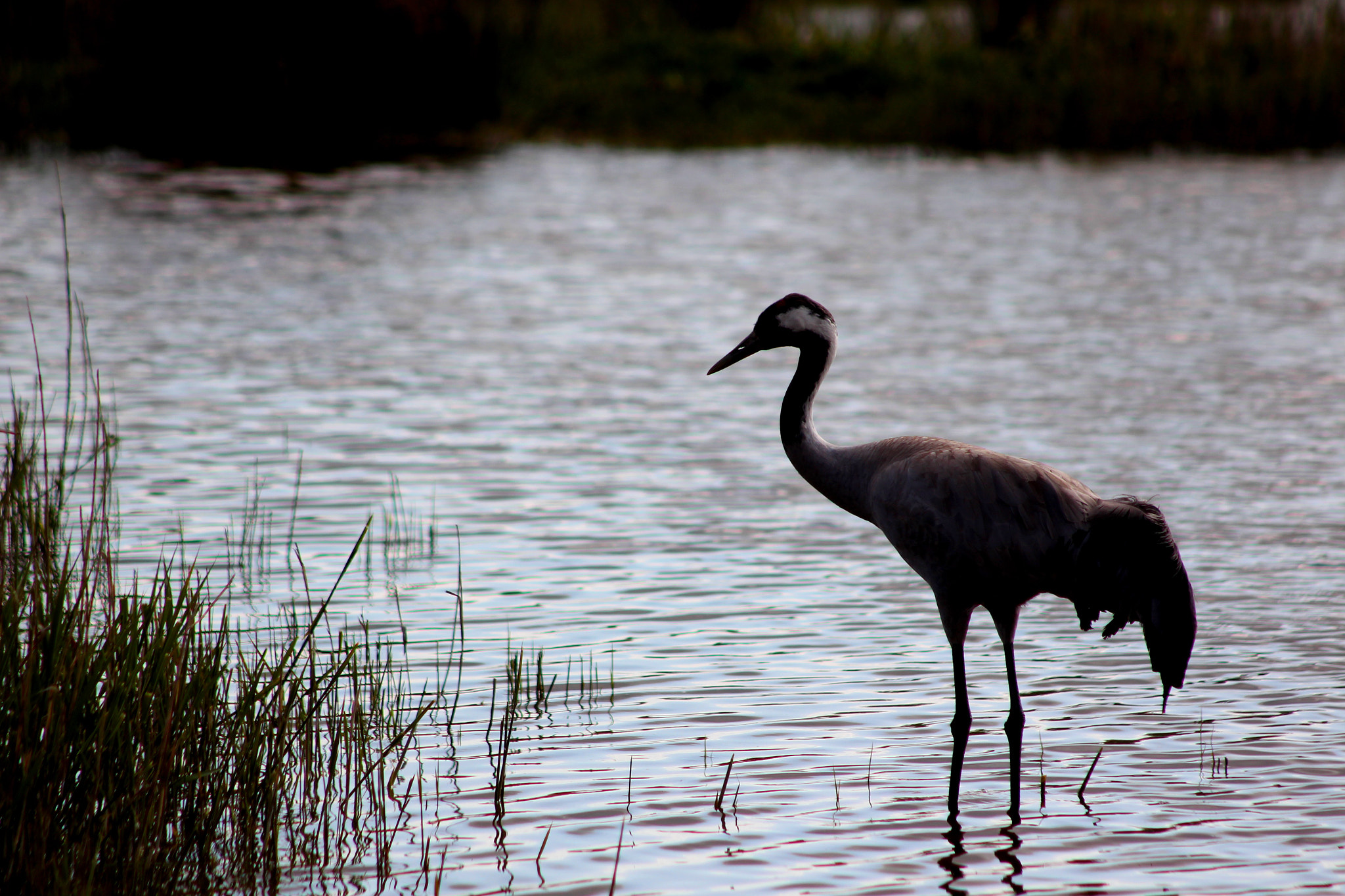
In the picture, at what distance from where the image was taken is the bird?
18.3 ft

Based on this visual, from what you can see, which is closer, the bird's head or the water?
the water

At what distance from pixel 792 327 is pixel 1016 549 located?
1260mm

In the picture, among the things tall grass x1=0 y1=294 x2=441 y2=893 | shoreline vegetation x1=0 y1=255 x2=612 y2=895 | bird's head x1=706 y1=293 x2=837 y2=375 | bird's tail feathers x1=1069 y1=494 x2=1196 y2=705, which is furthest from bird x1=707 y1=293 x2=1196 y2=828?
tall grass x1=0 y1=294 x2=441 y2=893

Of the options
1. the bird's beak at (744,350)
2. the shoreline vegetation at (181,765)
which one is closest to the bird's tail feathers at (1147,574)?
the bird's beak at (744,350)

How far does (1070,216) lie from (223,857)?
1755cm

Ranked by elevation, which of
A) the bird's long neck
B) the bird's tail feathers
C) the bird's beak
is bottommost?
the bird's tail feathers

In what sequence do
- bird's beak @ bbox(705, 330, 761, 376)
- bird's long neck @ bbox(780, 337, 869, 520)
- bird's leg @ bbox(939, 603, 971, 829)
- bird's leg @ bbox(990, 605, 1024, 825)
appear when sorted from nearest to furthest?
bird's leg @ bbox(990, 605, 1024, 825), bird's leg @ bbox(939, 603, 971, 829), bird's long neck @ bbox(780, 337, 869, 520), bird's beak @ bbox(705, 330, 761, 376)

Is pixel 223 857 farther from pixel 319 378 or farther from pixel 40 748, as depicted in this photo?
pixel 319 378

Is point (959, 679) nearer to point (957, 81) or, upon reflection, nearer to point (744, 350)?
point (744, 350)

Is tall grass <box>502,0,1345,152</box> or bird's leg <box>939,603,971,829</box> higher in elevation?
tall grass <box>502,0,1345,152</box>

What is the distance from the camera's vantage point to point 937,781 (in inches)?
233

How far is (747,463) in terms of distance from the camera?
430 inches

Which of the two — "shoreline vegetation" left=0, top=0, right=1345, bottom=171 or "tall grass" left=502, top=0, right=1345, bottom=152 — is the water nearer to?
"tall grass" left=502, top=0, right=1345, bottom=152

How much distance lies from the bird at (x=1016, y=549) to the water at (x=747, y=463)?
0.50m
